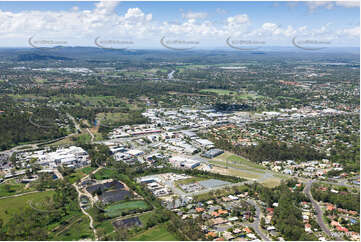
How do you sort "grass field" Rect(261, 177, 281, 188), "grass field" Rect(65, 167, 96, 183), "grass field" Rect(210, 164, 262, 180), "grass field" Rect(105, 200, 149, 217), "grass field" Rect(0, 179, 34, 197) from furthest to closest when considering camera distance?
"grass field" Rect(210, 164, 262, 180) → "grass field" Rect(65, 167, 96, 183) → "grass field" Rect(261, 177, 281, 188) → "grass field" Rect(0, 179, 34, 197) → "grass field" Rect(105, 200, 149, 217)

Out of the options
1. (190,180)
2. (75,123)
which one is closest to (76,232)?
(190,180)

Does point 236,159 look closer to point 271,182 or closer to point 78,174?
point 271,182

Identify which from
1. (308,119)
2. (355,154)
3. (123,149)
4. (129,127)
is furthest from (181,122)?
(355,154)

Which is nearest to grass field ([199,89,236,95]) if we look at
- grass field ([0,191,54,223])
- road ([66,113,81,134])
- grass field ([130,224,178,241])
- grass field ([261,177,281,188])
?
road ([66,113,81,134])

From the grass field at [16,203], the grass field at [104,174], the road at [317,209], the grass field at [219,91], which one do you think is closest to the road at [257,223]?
the road at [317,209]

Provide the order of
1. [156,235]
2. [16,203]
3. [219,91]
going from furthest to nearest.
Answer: [219,91], [16,203], [156,235]

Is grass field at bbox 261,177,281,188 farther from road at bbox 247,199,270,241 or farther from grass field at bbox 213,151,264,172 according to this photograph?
road at bbox 247,199,270,241
